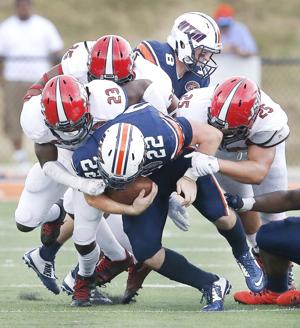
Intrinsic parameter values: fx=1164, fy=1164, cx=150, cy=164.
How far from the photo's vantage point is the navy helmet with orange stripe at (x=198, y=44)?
760cm

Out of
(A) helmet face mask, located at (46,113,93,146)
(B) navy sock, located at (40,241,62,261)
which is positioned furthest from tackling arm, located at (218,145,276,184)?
(B) navy sock, located at (40,241,62,261)

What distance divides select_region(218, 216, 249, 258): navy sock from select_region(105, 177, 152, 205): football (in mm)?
592

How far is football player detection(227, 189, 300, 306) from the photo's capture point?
254 inches

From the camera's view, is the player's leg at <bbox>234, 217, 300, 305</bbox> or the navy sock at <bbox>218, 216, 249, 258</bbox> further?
the navy sock at <bbox>218, 216, 249, 258</bbox>

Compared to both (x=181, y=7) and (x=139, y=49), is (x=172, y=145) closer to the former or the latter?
(x=139, y=49)

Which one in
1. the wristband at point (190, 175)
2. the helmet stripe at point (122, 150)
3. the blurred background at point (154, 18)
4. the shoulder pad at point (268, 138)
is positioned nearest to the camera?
the helmet stripe at point (122, 150)

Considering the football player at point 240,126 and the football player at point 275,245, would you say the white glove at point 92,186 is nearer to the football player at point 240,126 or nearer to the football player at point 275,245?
the football player at point 240,126

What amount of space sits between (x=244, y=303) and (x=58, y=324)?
1378 mm

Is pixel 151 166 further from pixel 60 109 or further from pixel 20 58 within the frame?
pixel 20 58

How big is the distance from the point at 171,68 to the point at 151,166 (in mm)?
1490

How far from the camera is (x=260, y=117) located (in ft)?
22.3

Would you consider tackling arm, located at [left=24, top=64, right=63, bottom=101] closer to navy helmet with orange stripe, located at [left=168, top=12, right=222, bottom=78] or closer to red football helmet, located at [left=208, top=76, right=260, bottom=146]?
navy helmet with orange stripe, located at [left=168, top=12, right=222, bottom=78]

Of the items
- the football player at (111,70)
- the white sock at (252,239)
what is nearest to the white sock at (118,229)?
the football player at (111,70)

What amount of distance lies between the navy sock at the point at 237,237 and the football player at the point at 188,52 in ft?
4.28
